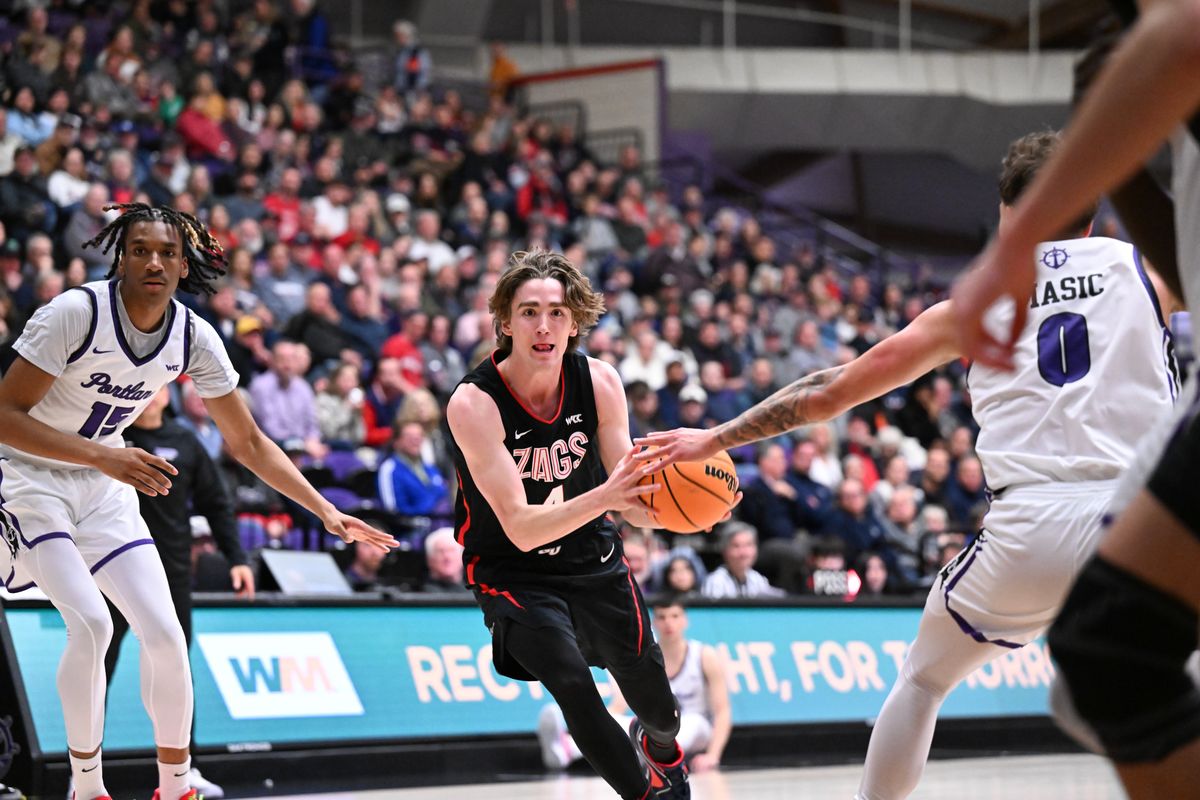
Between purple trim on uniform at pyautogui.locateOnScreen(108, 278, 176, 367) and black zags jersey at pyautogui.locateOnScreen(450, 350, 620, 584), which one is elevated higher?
purple trim on uniform at pyautogui.locateOnScreen(108, 278, 176, 367)

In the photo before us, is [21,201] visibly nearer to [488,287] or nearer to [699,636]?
[488,287]

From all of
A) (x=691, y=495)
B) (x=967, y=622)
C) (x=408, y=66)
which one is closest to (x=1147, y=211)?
(x=967, y=622)

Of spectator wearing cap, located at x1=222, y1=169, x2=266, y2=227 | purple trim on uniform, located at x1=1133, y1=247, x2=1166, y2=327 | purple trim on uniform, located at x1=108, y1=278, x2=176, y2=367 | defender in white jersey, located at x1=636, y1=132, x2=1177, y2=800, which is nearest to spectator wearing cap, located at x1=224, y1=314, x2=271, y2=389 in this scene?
spectator wearing cap, located at x1=222, y1=169, x2=266, y2=227

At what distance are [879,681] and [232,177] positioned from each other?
8.01m

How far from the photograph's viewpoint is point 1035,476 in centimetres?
407

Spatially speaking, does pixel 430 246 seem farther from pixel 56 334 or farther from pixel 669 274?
pixel 56 334

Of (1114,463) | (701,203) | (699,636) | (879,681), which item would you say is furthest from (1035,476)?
(701,203)

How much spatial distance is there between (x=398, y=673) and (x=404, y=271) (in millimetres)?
5796

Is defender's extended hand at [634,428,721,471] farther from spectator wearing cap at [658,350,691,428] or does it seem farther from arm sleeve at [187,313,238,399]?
spectator wearing cap at [658,350,691,428]

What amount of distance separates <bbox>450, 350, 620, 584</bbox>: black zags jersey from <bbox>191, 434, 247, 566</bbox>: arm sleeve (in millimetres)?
2891

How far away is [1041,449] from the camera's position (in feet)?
13.4

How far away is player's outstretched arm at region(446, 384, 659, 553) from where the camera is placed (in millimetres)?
4289

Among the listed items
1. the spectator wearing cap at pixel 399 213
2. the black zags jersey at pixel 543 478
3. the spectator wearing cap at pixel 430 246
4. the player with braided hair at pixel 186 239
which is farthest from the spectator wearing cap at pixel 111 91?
the black zags jersey at pixel 543 478

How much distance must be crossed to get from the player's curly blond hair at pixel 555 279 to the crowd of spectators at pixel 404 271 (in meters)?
4.84
